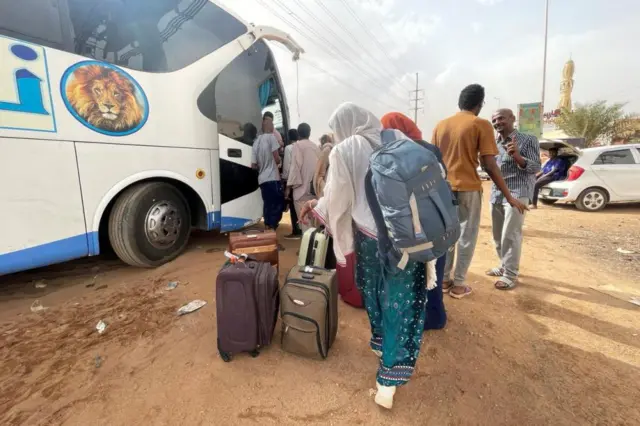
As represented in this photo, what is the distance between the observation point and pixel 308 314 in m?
2.06

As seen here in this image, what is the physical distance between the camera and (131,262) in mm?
Answer: 3432

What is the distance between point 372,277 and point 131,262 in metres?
2.92

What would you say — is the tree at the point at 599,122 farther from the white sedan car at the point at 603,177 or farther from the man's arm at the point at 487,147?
the man's arm at the point at 487,147

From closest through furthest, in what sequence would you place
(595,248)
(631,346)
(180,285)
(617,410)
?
(617,410) < (631,346) < (180,285) < (595,248)

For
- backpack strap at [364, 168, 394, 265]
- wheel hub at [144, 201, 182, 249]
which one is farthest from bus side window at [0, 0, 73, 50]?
backpack strap at [364, 168, 394, 265]

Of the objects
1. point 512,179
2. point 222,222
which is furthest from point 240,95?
point 512,179

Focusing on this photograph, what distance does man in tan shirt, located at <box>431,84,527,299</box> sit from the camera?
102 inches

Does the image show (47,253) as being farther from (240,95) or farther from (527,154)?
(527,154)

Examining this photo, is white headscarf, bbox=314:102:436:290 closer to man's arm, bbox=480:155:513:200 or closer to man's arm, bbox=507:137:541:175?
man's arm, bbox=480:155:513:200

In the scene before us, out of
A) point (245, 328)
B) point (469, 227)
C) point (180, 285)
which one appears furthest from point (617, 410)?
point (180, 285)

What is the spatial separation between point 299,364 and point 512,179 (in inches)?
105

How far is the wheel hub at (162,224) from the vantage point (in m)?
3.47

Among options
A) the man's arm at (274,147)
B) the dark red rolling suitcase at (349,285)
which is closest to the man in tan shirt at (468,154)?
the dark red rolling suitcase at (349,285)

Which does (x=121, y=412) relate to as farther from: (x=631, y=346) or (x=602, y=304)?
(x=602, y=304)
